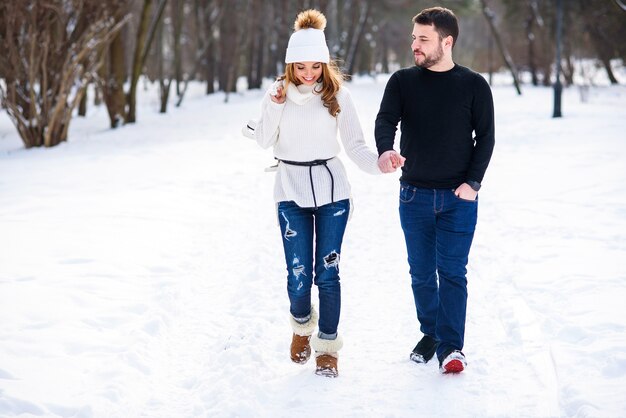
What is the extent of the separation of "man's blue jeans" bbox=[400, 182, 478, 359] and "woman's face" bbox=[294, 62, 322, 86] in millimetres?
789

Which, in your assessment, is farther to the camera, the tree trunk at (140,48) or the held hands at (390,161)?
the tree trunk at (140,48)

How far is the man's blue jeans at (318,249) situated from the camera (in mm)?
3477

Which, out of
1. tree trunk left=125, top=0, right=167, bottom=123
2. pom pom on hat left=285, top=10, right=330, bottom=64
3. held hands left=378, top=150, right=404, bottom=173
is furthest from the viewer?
tree trunk left=125, top=0, right=167, bottom=123

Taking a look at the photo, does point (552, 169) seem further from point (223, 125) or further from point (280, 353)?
→ point (223, 125)

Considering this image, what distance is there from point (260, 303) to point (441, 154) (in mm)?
2051

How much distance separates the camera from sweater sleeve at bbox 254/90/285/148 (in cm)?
341

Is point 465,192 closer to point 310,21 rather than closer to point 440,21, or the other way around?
point 440,21

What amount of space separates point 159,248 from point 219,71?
27.6m

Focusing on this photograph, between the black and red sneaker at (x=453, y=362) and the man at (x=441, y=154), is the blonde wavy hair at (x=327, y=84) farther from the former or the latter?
the black and red sneaker at (x=453, y=362)

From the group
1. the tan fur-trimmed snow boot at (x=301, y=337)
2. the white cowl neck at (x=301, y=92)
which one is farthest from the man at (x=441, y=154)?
the tan fur-trimmed snow boot at (x=301, y=337)

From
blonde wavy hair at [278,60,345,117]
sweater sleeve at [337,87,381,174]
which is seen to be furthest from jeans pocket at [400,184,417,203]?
blonde wavy hair at [278,60,345,117]

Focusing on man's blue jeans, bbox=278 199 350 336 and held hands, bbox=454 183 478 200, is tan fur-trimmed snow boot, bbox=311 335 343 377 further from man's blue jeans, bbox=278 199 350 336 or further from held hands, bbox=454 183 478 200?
held hands, bbox=454 183 478 200

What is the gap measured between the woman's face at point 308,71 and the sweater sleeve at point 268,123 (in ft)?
0.58

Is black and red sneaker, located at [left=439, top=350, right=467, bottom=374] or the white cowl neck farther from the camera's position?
black and red sneaker, located at [left=439, top=350, right=467, bottom=374]
